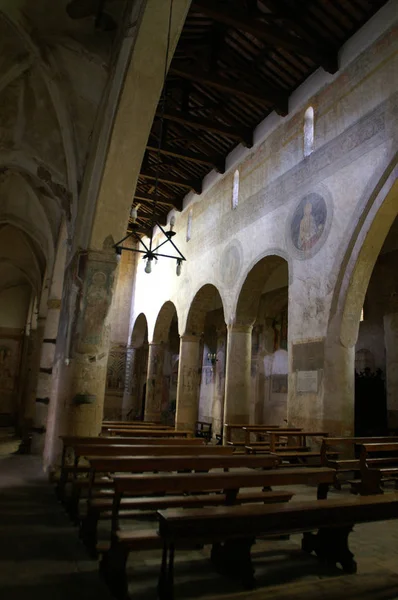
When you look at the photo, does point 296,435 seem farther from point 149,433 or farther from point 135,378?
point 135,378

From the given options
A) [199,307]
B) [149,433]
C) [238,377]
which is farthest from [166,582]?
[199,307]

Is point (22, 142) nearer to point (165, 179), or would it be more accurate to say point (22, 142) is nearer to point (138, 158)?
point (138, 158)

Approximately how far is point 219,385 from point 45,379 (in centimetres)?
913

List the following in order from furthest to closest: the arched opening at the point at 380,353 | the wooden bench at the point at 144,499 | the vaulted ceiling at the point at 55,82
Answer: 1. the arched opening at the point at 380,353
2. the vaulted ceiling at the point at 55,82
3. the wooden bench at the point at 144,499

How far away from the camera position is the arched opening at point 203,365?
1514 cm

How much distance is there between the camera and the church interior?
3068 mm

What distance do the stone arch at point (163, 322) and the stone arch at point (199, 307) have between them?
260 cm

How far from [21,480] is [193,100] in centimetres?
1015

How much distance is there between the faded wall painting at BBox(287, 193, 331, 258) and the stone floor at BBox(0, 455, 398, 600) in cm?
579

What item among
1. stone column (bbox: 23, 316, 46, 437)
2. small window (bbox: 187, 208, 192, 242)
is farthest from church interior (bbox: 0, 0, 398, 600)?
small window (bbox: 187, 208, 192, 242)

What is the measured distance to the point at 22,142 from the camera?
30.3 ft

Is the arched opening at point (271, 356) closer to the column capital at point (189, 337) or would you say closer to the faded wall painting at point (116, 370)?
the column capital at point (189, 337)

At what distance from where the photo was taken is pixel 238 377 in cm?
1203

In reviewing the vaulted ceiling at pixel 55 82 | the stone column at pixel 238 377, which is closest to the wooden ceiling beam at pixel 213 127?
the vaulted ceiling at pixel 55 82
